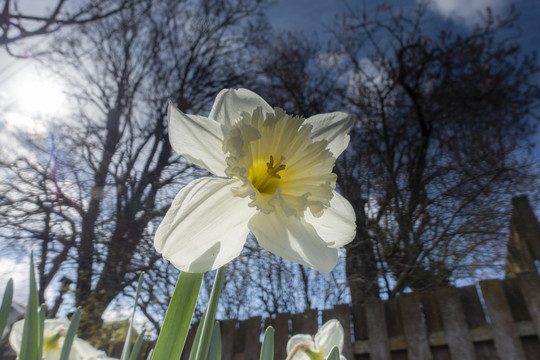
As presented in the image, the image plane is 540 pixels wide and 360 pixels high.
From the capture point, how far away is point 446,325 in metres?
2.28

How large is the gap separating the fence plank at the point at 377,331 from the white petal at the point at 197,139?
2323mm

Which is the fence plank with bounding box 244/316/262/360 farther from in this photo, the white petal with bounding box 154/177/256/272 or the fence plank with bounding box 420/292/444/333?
the white petal with bounding box 154/177/256/272

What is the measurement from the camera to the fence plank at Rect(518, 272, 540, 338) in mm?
2090

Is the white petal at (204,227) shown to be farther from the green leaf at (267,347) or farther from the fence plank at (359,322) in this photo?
the fence plank at (359,322)

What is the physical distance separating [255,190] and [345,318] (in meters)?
2.38

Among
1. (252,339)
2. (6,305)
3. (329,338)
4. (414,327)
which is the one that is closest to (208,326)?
(6,305)

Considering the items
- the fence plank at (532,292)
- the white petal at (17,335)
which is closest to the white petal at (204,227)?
the white petal at (17,335)

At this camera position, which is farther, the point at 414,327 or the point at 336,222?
the point at 414,327

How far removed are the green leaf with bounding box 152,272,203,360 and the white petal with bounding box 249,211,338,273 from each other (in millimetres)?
103

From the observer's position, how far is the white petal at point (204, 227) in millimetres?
430

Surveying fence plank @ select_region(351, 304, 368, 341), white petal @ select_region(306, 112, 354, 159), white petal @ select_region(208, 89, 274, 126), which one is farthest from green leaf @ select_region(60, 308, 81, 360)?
fence plank @ select_region(351, 304, 368, 341)

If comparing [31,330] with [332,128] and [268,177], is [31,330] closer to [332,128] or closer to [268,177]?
[268,177]

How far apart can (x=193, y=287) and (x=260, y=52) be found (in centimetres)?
620

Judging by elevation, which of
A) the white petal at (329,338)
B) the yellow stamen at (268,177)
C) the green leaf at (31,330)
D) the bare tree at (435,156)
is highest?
the bare tree at (435,156)
